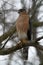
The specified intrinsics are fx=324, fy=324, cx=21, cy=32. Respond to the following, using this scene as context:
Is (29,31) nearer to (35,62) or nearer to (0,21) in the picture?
(0,21)

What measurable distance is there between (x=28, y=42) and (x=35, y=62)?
3631mm

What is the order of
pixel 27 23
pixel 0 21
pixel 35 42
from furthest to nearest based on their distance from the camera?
pixel 0 21
pixel 27 23
pixel 35 42

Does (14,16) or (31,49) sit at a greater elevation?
(14,16)

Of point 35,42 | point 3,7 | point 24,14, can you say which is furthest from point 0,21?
point 35,42

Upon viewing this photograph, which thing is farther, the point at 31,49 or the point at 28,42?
the point at 31,49

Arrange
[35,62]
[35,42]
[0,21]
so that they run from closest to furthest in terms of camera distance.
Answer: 1. [35,42]
2. [0,21]
3. [35,62]

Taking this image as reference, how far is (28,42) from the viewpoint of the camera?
5180 millimetres

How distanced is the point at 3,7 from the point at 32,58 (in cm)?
215

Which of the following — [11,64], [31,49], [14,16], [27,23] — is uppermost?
[27,23]

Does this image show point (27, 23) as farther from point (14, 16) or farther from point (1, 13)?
point (14, 16)

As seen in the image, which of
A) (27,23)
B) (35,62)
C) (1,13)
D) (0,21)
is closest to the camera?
(27,23)

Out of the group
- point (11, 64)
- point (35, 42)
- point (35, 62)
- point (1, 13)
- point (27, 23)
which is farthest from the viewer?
point (11, 64)

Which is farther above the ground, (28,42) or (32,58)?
(28,42)

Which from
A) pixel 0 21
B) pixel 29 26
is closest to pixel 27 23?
pixel 29 26
